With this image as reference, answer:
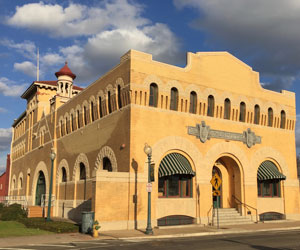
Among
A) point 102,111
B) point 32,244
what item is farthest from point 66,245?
point 102,111

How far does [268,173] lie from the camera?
2966cm

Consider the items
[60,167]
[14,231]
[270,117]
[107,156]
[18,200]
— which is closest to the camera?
[14,231]

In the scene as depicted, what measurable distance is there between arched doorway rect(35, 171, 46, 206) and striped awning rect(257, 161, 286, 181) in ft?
81.0

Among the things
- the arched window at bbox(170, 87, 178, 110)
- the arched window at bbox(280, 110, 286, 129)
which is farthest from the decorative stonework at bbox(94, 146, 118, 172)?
the arched window at bbox(280, 110, 286, 129)

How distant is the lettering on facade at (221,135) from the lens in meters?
26.9

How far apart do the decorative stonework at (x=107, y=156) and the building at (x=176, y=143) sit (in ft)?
0.26

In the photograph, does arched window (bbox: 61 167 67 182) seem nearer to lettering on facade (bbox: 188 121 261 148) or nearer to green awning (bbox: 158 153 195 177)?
green awning (bbox: 158 153 195 177)

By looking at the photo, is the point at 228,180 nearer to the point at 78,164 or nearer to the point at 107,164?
the point at 107,164

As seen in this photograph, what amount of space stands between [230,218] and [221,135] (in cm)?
653

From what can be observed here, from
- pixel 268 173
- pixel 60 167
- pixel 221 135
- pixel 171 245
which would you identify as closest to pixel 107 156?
pixel 221 135

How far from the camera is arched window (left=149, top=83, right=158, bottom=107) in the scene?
25.3 metres

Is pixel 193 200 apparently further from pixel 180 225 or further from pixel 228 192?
pixel 228 192

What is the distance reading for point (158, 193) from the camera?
80.1ft

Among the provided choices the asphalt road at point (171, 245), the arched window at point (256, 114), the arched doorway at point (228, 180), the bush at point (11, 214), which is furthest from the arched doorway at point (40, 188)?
the asphalt road at point (171, 245)
